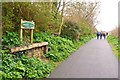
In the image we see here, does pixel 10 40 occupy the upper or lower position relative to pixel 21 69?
upper

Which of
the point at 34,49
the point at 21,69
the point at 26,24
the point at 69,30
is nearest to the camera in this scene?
the point at 21,69

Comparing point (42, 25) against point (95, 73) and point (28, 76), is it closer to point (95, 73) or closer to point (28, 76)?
point (95, 73)

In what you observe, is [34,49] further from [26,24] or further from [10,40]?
[10,40]

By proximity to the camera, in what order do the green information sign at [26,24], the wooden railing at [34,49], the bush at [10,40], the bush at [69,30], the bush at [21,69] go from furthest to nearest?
the bush at [69,30], the green information sign at [26,24], the bush at [10,40], the wooden railing at [34,49], the bush at [21,69]

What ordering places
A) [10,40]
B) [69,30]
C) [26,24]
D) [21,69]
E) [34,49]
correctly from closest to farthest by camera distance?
Result: [21,69], [10,40], [26,24], [34,49], [69,30]

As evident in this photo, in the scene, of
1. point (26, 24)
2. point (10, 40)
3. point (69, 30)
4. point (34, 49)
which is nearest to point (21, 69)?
point (10, 40)

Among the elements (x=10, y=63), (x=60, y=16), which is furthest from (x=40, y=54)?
(x=60, y=16)

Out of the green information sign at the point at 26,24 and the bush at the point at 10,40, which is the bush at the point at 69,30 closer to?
the green information sign at the point at 26,24

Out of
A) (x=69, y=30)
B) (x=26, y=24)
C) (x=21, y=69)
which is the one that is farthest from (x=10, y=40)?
(x=69, y=30)

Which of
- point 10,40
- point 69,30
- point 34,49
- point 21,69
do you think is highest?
point 69,30

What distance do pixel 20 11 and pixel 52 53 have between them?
274cm

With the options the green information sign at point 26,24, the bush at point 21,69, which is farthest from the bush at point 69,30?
the bush at point 21,69

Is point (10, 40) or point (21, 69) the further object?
point (10, 40)

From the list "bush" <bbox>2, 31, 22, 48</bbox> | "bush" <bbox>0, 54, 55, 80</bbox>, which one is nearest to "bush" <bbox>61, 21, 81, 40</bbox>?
"bush" <bbox>2, 31, 22, 48</bbox>
